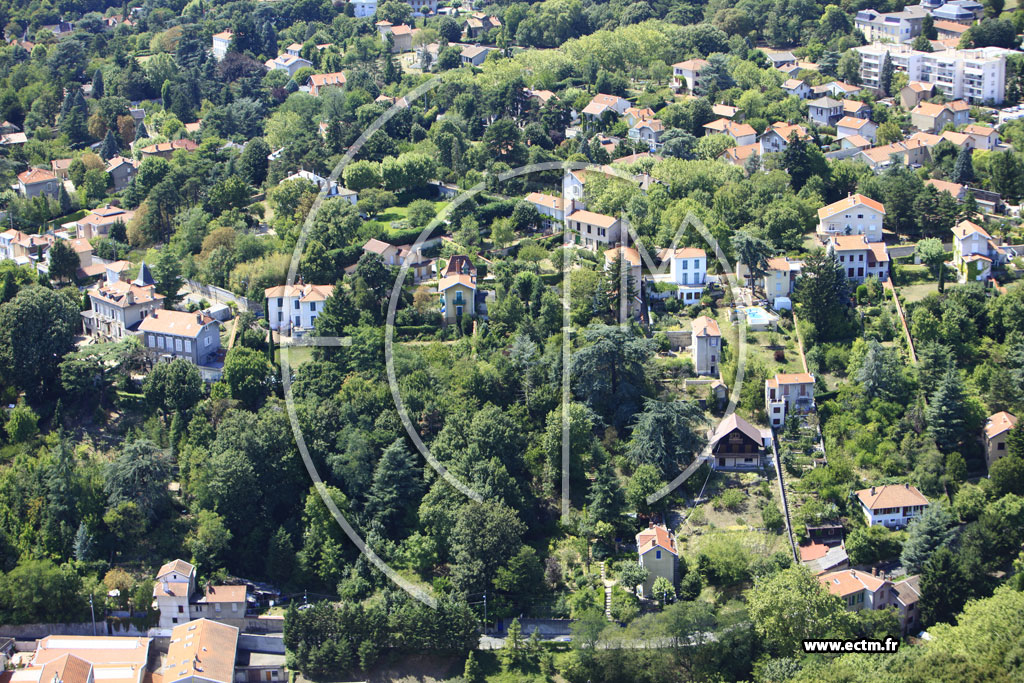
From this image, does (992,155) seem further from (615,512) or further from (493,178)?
(615,512)

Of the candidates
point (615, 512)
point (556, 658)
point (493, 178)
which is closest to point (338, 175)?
point (493, 178)

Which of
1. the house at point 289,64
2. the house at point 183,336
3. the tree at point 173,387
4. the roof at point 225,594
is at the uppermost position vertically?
the house at point 289,64

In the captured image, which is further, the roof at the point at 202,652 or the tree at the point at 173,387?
the tree at the point at 173,387

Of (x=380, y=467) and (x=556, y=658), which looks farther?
(x=380, y=467)

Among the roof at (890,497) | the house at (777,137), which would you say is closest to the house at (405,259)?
the house at (777,137)

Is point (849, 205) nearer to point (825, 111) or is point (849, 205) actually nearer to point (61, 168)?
point (825, 111)

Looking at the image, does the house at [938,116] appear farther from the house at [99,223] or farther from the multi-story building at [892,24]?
the house at [99,223]

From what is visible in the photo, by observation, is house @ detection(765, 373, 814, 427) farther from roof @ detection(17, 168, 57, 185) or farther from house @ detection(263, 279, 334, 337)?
roof @ detection(17, 168, 57, 185)
